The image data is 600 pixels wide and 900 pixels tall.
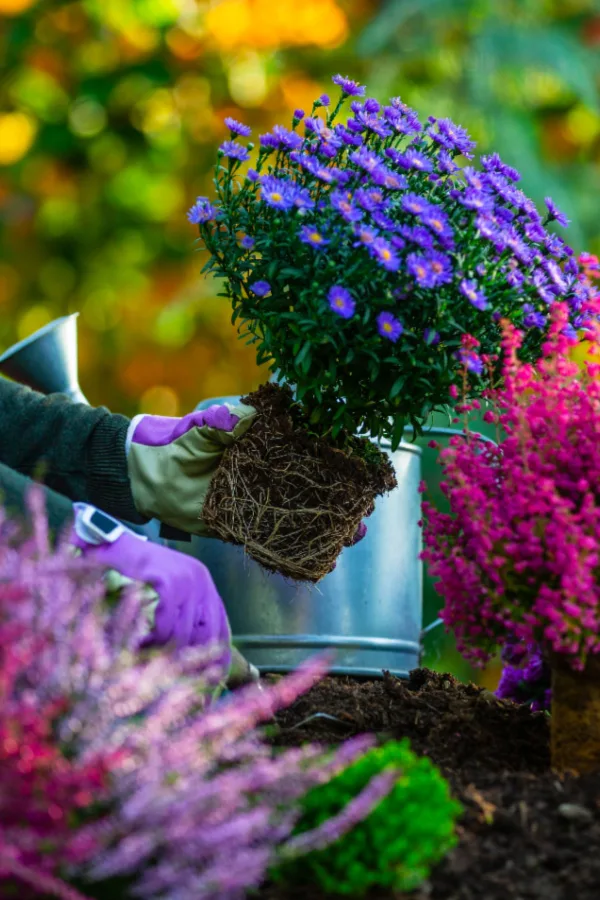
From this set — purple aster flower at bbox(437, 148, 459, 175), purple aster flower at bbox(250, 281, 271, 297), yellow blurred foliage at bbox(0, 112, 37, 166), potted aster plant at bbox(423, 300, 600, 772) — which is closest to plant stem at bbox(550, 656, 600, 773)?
potted aster plant at bbox(423, 300, 600, 772)

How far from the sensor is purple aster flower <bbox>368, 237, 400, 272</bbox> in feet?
6.45

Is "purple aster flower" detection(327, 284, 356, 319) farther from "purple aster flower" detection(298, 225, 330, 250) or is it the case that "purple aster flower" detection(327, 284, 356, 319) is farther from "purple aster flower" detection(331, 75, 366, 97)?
"purple aster flower" detection(331, 75, 366, 97)

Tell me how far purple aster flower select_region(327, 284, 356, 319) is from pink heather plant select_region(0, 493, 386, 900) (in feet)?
2.31

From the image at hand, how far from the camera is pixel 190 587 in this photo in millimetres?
1905

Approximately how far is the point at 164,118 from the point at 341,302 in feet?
22.8

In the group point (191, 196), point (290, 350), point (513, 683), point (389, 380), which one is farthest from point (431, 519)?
point (191, 196)

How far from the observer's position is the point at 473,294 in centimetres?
200

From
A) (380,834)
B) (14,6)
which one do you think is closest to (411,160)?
(380,834)

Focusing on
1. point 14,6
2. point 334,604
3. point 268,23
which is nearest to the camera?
point 334,604

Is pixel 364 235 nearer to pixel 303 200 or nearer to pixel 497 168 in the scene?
pixel 303 200

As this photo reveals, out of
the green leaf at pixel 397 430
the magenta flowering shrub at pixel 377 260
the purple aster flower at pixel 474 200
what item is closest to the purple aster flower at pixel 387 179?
the magenta flowering shrub at pixel 377 260

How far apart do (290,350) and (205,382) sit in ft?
20.2

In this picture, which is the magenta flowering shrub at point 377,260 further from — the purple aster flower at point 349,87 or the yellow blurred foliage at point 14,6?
the yellow blurred foliage at point 14,6

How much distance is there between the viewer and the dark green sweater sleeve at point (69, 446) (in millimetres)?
2332
